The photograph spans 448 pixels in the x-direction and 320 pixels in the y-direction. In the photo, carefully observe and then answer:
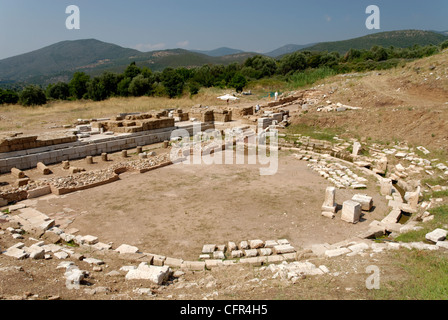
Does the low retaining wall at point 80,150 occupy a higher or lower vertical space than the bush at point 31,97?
lower

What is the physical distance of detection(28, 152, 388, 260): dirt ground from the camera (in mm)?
7762

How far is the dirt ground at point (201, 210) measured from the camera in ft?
25.5

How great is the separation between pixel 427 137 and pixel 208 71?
41.0 meters

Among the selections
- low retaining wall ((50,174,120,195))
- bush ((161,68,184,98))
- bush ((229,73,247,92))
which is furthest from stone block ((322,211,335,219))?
bush ((229,73,247,92))

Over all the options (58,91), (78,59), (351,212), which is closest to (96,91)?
(58,91)

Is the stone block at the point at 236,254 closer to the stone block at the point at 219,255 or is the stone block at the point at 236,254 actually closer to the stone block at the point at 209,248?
the stone block at the point at 219,255

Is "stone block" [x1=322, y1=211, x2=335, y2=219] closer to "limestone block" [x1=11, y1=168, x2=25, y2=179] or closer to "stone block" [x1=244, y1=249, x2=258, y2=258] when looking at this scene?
"stone block" [x1=244, y1=249, x2=258, y2=258]

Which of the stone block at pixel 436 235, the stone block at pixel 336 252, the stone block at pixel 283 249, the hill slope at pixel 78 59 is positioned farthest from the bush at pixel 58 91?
the hill slope at pixel 78 59

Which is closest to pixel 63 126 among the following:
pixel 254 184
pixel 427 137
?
pixel 254 184

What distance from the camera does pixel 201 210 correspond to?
9.27 m

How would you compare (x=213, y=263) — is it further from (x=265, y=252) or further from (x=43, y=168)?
(x=43, y=168)

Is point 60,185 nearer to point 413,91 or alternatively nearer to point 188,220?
point 188,220
